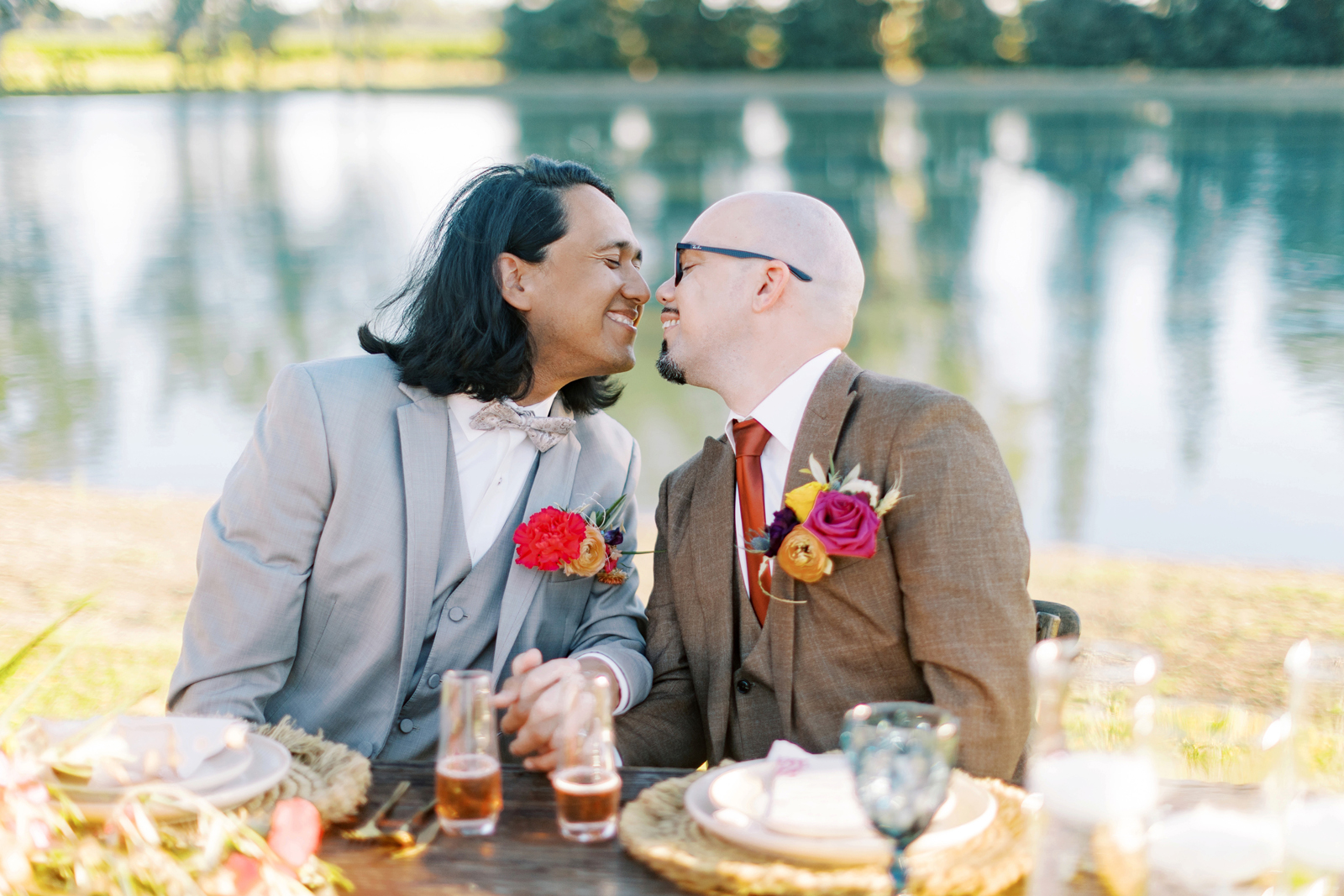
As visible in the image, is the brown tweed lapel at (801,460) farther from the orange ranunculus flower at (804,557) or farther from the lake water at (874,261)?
the lake water at (874,261)

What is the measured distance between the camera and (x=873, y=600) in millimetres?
2301

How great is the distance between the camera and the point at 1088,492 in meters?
11.0

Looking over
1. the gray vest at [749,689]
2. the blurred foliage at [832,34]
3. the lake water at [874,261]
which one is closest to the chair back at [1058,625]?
the gray vest at [749,689]

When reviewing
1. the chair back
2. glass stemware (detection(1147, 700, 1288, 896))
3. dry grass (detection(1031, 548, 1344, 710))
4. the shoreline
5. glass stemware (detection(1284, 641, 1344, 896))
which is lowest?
dry grass (detection(1031, 548, 1344, 710))

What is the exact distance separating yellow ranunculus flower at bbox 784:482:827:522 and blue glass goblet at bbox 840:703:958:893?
910 millimetres

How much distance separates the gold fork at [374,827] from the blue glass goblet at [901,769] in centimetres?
67

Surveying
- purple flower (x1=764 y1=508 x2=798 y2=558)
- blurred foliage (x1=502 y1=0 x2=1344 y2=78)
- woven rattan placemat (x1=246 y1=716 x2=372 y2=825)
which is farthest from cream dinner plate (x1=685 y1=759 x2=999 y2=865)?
blurred foliage (x1=502 y1=0 x2=1344 y2=78)

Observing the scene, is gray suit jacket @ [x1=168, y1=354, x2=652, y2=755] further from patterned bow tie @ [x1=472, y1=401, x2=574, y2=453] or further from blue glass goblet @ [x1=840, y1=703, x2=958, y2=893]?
blue glass goblet @ [x1=840, y1=703, x2=958, y2=893]

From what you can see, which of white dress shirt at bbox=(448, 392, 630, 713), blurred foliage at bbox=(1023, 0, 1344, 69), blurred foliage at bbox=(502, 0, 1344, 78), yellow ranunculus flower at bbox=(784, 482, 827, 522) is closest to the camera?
yellow ranunculus flower at bbox=(784, 482, 827, 522)

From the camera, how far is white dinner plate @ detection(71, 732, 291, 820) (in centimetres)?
150

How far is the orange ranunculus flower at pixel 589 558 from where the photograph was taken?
8.04ft

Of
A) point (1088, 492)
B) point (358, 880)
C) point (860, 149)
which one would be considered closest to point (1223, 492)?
point (1088, 492)

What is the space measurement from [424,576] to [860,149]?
3416 centimetres

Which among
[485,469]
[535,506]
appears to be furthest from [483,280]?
[535,506]
